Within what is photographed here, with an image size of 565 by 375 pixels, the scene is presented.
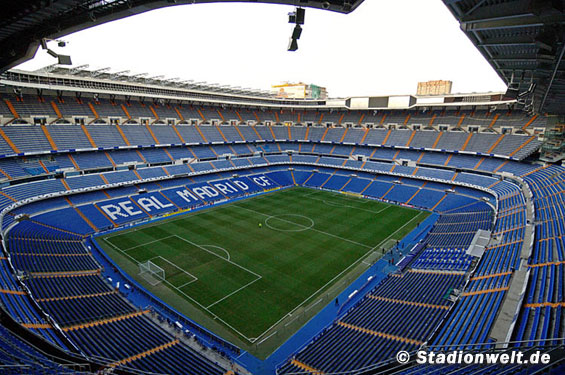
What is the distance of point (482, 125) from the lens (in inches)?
1692

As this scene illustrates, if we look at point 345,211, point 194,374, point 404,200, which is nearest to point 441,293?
point 194,374

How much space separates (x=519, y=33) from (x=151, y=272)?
2307cm

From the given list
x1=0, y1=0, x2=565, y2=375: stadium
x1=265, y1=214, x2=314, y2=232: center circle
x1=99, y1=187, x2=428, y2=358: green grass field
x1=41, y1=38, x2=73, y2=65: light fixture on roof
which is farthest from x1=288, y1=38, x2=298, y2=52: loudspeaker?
x1=265, y1=214, x2=314, y2=232: center circle

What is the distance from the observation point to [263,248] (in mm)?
26062

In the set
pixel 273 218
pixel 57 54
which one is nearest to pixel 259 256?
pixel 273 218

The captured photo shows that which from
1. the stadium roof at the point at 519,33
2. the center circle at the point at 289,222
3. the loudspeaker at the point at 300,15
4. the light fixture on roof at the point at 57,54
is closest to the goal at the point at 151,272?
the center circle at the point at 289,222

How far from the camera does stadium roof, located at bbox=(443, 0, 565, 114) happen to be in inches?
250

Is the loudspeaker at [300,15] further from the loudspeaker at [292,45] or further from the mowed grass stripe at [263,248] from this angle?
the mowed grass stripe at [263,248]

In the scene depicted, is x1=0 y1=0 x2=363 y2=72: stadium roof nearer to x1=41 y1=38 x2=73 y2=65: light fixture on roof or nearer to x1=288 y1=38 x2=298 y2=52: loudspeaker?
x1=41 y1=38 x2=73 y2=65: light fixture on roof

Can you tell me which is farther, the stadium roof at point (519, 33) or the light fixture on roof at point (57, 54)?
the light fixture on roof at point (57, 54)

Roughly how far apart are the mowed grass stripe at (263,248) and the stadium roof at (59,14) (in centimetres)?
1483

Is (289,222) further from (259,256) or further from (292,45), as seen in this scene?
(292,45)

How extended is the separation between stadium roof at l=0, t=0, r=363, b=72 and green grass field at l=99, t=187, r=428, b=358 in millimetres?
14526

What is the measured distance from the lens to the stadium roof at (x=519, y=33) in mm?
6339
